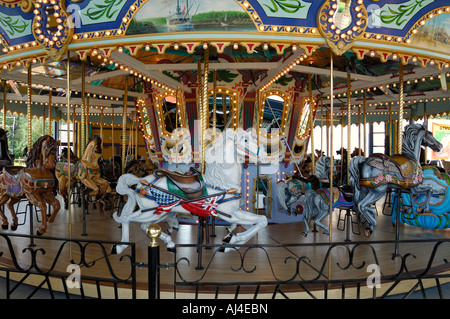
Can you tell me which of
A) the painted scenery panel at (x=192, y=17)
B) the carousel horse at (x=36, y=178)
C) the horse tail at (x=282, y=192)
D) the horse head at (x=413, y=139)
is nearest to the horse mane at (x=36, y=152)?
the carousel horse at (x=36, y=178)

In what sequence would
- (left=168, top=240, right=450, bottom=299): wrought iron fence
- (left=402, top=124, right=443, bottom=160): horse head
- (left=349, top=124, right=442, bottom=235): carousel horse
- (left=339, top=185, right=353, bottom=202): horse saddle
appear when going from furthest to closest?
1. (left=339, top=185, right=353, bottom=202): horse saddle
2. (left=402, top=124, right=443, bottom=160): horse head
3. (left=349, top=124, right=442, bottom=235): carousel horse
4. (left=168, top=240, right=450, bottom=299): wrought iron fence

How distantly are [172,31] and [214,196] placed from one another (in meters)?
1.67

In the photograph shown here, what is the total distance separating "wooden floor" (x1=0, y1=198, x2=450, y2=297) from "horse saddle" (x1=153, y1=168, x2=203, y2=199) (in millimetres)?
706

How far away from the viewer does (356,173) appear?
4531mm

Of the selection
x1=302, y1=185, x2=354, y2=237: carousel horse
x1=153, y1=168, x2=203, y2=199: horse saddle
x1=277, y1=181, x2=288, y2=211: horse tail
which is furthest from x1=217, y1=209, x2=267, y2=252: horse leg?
x1=277, y1=181, x2=288, y2=211: horse tail

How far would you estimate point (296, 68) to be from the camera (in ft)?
16.8

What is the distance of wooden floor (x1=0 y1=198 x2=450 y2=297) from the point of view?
139 inches

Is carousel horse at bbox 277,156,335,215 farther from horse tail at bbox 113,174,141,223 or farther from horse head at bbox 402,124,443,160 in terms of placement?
horse tail at bbox 113,174,141,223

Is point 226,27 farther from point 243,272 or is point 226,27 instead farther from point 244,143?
point 243,272

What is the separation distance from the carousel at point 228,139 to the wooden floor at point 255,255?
3 centimetres

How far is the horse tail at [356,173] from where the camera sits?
4.53 m

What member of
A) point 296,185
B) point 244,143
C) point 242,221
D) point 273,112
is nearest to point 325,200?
point 296,185
